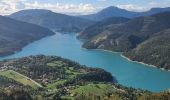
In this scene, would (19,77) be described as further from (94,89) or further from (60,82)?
(94,89)

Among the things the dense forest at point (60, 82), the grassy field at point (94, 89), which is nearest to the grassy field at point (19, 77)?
the dense forest at point (60, 82)

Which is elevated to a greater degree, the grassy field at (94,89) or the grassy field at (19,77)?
the grassy field at (94,89)

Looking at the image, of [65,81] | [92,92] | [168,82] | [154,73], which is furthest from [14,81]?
[154,73]

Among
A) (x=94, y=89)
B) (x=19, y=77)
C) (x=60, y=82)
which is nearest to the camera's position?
(x=94, y=89)

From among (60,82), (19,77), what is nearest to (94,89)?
(60,82)

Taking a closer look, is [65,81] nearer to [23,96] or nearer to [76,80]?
[76,80]

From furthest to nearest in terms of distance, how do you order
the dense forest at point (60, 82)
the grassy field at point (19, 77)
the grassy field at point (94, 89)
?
the grassy field at point (19, 77)
the grassy field at point (94, 89)
the dense forest at point (60, 82)

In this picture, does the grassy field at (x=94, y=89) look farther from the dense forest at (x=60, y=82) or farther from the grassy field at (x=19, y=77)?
the grassy field at (x=19, y=77)
